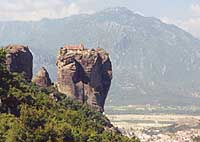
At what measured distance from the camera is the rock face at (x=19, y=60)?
241ft

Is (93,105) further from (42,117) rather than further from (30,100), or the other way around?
(42,117)

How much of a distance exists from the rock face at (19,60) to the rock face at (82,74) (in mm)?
5034

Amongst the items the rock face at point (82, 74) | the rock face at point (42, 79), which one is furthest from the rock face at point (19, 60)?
the rock face at point (82, 74)

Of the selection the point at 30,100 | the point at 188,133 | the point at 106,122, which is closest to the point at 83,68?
the point at 106,122

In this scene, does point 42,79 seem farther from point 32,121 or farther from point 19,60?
point 32,121

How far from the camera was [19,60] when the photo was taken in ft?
248

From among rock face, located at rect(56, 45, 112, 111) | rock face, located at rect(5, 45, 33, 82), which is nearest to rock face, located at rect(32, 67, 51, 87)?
rock face, located at rect(5, 45, 33, 82)

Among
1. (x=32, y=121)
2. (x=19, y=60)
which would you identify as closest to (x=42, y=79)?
(x=19, y=60)

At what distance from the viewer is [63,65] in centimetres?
8131

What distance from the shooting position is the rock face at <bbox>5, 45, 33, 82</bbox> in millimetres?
73438

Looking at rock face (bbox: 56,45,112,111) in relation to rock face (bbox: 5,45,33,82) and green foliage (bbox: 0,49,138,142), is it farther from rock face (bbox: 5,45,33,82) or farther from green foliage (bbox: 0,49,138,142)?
green foliage (bbox: 0,49,138,142)

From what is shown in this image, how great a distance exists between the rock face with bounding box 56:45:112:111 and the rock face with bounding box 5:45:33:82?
5.03 m

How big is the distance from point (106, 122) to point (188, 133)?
9387 centimetres

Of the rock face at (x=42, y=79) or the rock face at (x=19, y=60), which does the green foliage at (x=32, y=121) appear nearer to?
the rock face at (x=19, y=60)
